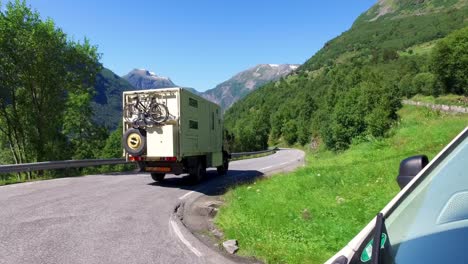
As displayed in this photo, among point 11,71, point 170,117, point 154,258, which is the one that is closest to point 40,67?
point 11,71

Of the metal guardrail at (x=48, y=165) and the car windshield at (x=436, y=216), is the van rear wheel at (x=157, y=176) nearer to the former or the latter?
the metal guardrail at (x=48, y=165)

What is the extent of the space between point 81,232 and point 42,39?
2161 cm

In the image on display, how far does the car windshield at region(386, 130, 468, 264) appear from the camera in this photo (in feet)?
5.83

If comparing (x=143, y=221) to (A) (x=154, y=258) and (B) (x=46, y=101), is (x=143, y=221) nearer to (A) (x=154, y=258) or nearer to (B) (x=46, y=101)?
(A) (x=154, y=258)

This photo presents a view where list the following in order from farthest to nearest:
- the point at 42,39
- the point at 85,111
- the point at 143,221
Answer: the point at 85,111 → the point at 42,39 → the point at 143,221

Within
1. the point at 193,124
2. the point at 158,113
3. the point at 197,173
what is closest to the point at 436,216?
the point at 158,113

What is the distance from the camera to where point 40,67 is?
26.2 metres

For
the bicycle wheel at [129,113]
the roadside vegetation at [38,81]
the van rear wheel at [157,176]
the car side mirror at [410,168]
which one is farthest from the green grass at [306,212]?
the roadside vegetation at [38,81]

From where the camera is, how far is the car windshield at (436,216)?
1776 mm

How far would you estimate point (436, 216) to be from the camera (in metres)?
2.14

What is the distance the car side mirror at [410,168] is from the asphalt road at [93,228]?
4.05 metres

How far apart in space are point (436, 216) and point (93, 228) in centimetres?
693

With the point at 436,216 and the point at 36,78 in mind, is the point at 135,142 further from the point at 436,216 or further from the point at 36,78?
the point at 36,78

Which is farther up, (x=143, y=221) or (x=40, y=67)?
(x=40, y=67)
